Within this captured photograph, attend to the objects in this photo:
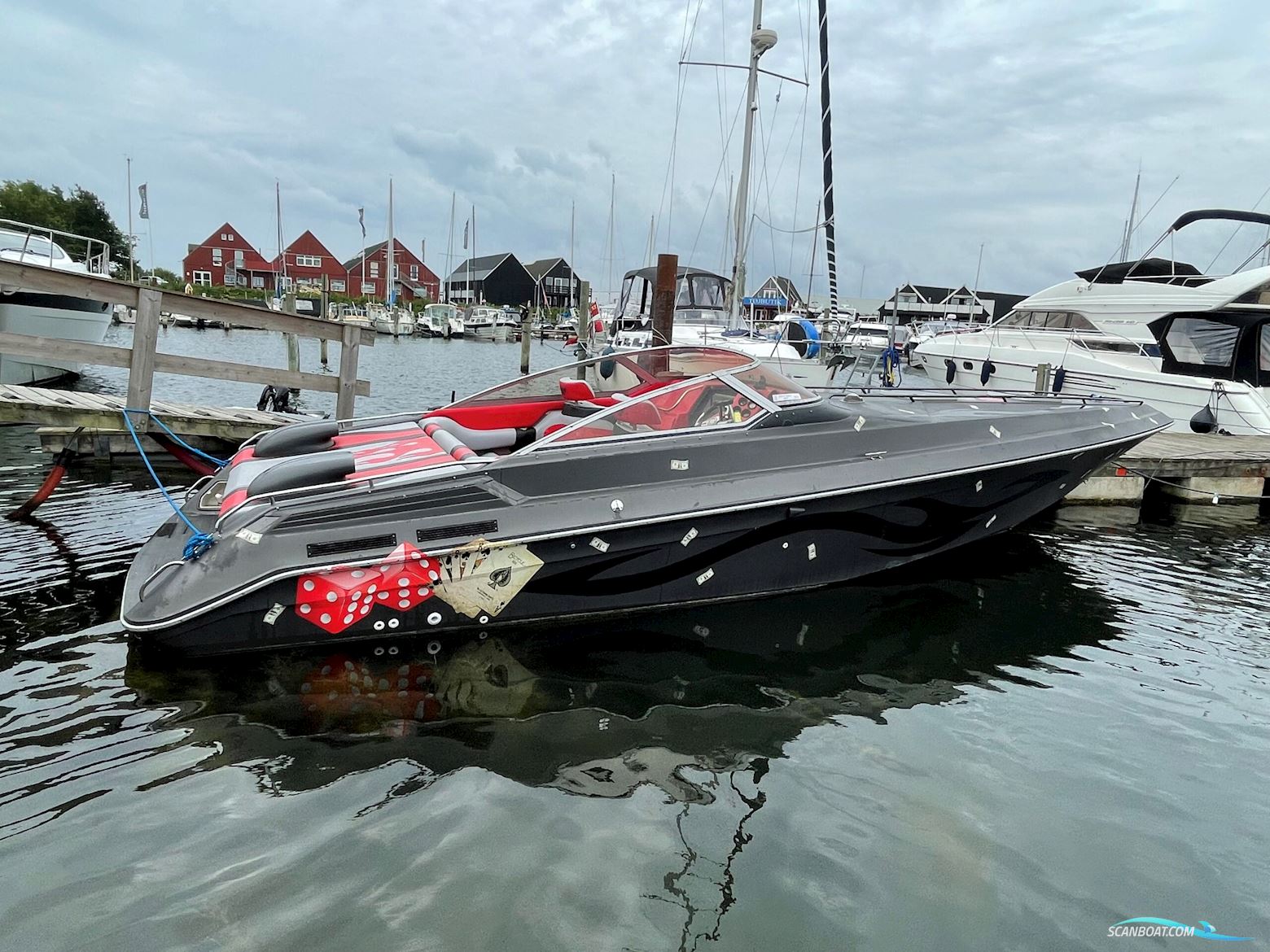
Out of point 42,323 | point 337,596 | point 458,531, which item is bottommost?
point 337,596

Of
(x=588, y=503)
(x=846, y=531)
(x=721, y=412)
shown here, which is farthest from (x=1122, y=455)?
(x=588, y=503)

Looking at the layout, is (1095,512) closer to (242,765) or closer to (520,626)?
(520,626)

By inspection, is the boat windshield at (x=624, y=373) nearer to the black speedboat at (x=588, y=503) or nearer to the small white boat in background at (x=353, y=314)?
the black speedboat at (x=588, y=503)

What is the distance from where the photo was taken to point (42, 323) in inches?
524

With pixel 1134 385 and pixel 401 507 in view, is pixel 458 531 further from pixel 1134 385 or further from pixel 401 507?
pixel 1134 385

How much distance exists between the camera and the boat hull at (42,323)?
1251cm

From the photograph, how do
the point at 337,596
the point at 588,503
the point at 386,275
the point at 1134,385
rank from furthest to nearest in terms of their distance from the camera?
the point at 386,275, the point at 1134,385, the point at 588,503, the point at 337,596

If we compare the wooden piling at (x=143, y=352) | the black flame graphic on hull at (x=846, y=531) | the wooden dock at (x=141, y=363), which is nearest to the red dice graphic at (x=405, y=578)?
the black flame graphic on hull at (x=846, y=531)

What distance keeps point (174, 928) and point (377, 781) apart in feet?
2.81

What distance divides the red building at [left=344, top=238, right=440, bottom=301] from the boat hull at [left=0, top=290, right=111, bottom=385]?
182ft

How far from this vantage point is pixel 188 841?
269 centimetres

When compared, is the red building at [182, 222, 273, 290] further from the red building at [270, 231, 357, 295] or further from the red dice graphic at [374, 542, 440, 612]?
the red dice graphic at [374, 542, 440, 612]

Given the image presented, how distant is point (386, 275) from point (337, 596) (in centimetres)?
7114

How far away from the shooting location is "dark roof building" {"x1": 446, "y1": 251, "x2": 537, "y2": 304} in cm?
7012
